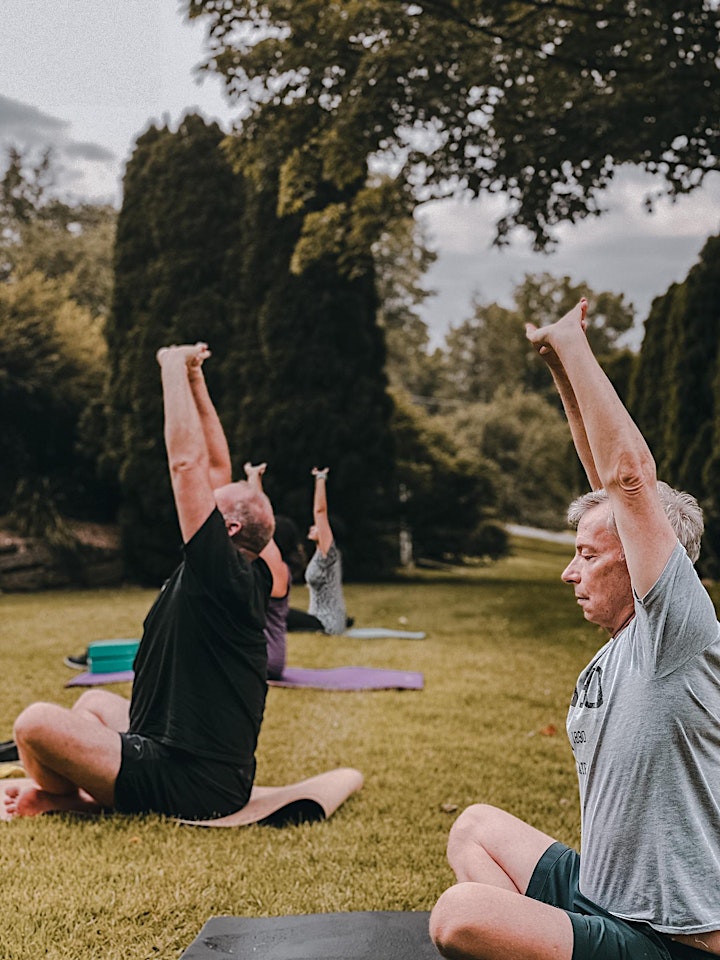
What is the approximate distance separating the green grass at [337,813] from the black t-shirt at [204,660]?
414 millimetres

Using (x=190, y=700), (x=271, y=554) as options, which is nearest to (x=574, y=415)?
(x=190, y=700)

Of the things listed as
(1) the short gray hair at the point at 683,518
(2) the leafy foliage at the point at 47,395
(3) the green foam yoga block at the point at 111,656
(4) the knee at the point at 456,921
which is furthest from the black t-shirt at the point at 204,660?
(2) the leafy foliage at the point at 47,395

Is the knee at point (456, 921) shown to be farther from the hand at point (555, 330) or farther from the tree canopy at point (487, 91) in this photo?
the tree canopy at point (487, 91)

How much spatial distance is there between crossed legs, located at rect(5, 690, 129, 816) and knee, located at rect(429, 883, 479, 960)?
1.88 m

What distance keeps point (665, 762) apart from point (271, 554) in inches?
114

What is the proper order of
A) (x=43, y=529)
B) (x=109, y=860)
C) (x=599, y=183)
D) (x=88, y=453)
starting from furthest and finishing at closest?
(x=88, y=453) → (x=43, y=529) → (x=599, y=183) → (x=109, y=860)

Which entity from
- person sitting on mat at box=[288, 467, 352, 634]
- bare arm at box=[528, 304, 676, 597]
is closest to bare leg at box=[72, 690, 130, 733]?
bare arm at box=[528, 304, 676, 597]

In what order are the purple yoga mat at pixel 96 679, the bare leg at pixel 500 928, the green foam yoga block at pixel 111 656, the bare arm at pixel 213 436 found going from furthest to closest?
the green foam yoga block at pixel 111 656, the purple yoga mat at pixel 96 679, the bare arm at pixel 213 436, the bare leg at pixel 500 928

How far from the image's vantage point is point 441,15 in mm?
9758

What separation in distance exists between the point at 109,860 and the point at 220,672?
760mm

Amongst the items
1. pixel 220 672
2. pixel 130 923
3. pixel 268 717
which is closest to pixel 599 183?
pixel 268 717

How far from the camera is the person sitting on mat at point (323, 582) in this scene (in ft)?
26.2

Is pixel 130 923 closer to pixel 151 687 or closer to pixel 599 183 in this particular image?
pixel 151 687

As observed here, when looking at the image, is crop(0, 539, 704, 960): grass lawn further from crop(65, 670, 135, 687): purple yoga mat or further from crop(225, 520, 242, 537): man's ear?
crop(225, 520, 242, 537): man's ear
